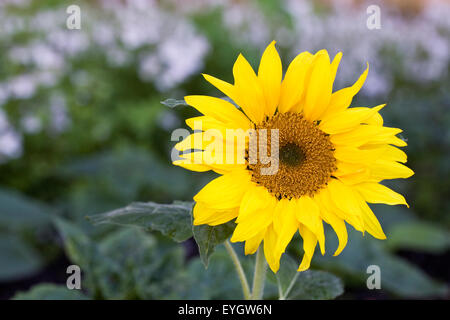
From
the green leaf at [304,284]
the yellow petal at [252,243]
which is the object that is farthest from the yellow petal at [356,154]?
the green leaf at [304,284]

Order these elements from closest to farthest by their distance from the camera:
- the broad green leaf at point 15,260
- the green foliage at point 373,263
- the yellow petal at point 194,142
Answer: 1. the yellow petal at point 194,142
2. the green foliage at point 373,263
3. the broad green leaf at point 15,260

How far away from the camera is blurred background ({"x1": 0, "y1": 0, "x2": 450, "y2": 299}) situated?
169cm

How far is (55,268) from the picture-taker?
8.37ft

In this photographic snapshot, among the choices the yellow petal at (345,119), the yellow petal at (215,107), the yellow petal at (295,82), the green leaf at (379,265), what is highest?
the yellow petal at (295,82)

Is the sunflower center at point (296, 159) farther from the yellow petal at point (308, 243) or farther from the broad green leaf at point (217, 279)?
the broad green leaf at point (217, 279)

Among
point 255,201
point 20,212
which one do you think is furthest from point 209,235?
point 20,212

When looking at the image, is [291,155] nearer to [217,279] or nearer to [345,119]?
[345,119]

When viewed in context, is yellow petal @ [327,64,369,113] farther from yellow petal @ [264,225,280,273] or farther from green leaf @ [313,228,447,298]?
green leaf @ [313,228,447,298]

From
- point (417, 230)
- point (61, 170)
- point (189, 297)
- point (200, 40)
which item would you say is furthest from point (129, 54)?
point (189, 297)

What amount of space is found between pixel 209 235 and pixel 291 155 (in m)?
0.22

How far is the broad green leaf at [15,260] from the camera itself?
7.36 feet

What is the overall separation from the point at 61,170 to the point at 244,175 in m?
2.00

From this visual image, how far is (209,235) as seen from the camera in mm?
949

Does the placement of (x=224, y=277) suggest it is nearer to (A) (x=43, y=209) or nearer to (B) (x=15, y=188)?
(A) (x=43, y=209)
